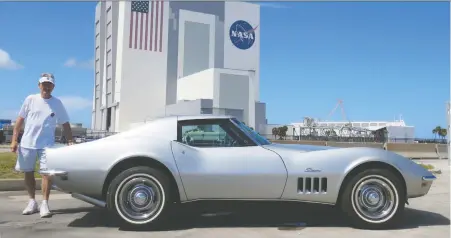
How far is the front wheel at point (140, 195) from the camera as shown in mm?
4230

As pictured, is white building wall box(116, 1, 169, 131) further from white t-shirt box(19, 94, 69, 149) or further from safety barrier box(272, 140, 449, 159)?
white t-shirt box(19, 94, 69, 149)

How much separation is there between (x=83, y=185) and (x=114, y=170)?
348 millimetres

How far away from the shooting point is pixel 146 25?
50.7 meters

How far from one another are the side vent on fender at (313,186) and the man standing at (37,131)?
2.81 meters

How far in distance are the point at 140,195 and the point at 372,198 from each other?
2426 millimetres

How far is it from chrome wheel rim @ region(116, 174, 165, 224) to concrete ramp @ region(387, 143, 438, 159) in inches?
761

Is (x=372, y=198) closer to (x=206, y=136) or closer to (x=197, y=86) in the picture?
(x=206, y=136)

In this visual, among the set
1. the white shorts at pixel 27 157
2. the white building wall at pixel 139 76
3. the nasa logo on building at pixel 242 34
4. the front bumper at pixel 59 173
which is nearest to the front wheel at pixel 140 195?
the front bumper at pixel 59 173

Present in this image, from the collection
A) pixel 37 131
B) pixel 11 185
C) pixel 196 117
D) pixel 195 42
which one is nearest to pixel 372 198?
pixel 196 117

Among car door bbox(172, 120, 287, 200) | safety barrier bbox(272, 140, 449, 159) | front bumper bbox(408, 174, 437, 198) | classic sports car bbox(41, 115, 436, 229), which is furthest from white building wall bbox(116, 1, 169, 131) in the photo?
front bumper bbox(408, 174, 437, 198)

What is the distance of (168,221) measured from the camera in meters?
4.59

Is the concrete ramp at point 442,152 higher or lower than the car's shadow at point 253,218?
higher

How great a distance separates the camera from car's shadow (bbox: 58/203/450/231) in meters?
4.39

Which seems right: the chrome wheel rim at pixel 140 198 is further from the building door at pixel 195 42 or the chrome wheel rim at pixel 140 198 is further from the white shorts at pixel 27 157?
the building door at pixel 195 42
